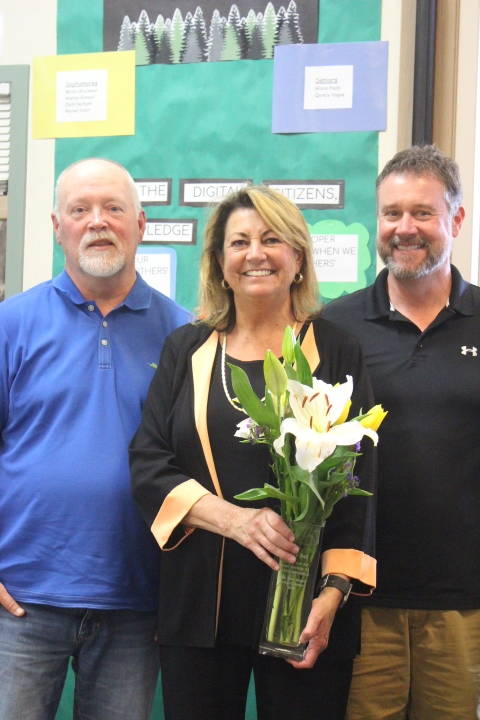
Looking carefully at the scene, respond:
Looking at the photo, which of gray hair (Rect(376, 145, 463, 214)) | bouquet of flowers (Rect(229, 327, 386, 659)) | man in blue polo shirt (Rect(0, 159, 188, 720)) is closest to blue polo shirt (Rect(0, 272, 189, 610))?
man in blue polo shirt (Rect(0, 159, 188, 720))

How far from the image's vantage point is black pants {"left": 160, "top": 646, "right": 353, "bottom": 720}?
5.62 feet

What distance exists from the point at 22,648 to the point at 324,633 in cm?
70

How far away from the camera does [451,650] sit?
1.97 metres

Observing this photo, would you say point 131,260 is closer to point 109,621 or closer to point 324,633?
point 109,621

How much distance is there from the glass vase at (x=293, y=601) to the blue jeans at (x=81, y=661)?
0.44 metres

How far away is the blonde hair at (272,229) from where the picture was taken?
1.84 metres

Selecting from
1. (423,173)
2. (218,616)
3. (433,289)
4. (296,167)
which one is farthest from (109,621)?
(296,167)

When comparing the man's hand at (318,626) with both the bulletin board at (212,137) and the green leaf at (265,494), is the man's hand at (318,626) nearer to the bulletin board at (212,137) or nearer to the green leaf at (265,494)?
the green leaf at (265,494)

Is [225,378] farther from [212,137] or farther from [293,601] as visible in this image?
[212,137]

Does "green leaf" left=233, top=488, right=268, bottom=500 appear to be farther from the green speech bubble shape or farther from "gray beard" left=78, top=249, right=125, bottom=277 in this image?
the green speech bubble shape

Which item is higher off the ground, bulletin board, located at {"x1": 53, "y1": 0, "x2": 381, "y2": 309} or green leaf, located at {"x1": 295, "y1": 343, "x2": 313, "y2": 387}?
bulletin board, located at {"x1": 53, "y1": 0, "x2": 381, "y2": 309}

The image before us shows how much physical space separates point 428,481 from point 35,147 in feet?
5.60

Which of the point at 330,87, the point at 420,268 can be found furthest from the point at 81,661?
the point at 330,87

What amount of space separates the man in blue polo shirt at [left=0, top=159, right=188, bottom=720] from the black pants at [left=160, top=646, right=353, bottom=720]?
0.71 feet
